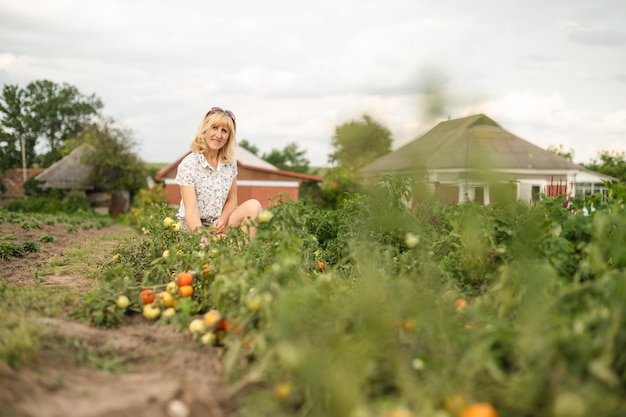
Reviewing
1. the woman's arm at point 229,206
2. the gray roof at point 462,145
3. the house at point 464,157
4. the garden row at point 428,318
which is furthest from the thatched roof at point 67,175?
the gray roof at point 462,145

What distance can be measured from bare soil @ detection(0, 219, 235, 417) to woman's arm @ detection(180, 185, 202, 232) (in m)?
1.80

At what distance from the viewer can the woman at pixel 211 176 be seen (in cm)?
470

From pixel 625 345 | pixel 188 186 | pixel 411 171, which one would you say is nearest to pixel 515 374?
pixel 625 345

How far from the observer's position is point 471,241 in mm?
3029

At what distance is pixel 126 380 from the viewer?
6.91ft

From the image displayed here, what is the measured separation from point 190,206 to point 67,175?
88.1 feet

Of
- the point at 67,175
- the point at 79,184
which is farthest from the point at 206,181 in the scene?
the point at 67,175

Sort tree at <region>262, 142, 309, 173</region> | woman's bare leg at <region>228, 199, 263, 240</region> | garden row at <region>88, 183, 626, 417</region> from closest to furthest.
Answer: garden row at <region>88, 183, 626, 417</region> → woman's bare leg at <region>228, 199, 263, 240</region> → tree at <region>262, 142, 309, 173</region>

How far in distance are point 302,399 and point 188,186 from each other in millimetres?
3153

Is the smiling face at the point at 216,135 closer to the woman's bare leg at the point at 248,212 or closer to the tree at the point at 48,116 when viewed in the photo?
the woman's bare leg at the point at 248,212

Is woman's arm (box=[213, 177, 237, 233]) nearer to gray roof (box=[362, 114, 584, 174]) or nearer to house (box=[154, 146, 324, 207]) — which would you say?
gray roof (box=[362, 114, 584, 174])

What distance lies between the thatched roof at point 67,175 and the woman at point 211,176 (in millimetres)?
24596

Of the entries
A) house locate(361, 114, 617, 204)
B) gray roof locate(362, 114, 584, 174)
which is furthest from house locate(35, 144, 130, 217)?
gray roof locate(362, 114, 584, 174)

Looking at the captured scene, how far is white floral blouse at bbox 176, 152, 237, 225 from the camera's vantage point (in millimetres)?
4762
